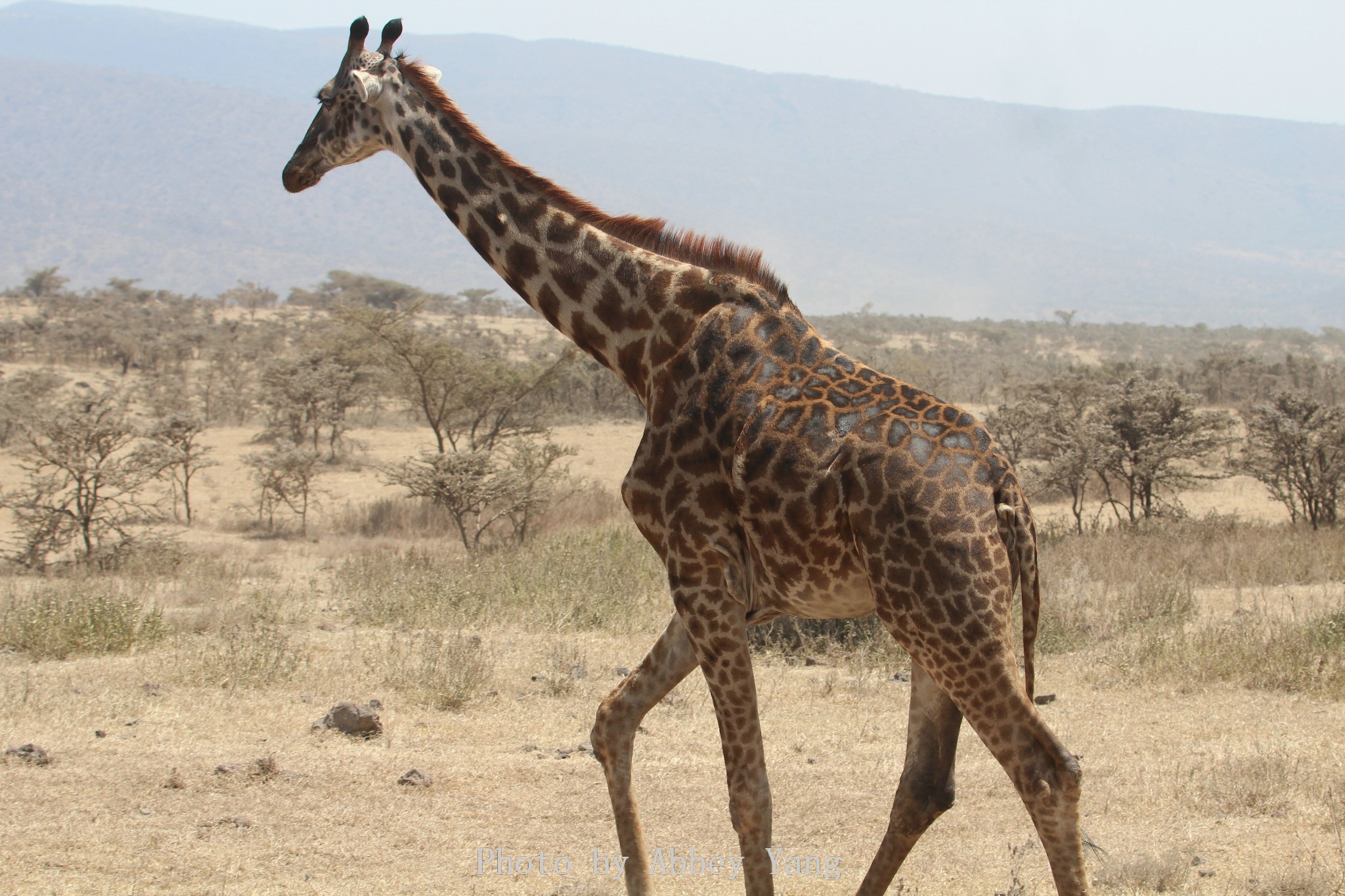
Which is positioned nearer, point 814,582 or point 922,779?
point 814,582

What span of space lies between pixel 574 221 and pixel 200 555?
9.61 meters

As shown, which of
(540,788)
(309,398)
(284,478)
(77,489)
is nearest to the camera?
(540,788)

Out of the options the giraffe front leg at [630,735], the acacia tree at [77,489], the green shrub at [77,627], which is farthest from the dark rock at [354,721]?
the acacia tree at [77,489]

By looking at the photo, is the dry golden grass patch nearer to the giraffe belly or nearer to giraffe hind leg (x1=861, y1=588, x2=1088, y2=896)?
giraffe hind leg (x1=861, y1=588, x2=1088, y2=896)

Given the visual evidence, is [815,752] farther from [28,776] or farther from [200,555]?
[200,555]

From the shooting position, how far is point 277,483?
50.4 ft

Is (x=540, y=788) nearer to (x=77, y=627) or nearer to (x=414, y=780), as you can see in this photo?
(x=414, y=780)

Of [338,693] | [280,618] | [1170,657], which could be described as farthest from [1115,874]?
[280,618]

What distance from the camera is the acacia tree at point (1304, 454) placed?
13.4 metres

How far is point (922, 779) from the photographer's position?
Result: 4156mm

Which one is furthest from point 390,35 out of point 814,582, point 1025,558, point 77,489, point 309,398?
point 309,398

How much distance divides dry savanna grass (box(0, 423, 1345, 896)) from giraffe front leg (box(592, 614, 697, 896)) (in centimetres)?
34

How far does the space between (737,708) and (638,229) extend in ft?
6.62

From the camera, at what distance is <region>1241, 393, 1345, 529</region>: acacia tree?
529 inches
